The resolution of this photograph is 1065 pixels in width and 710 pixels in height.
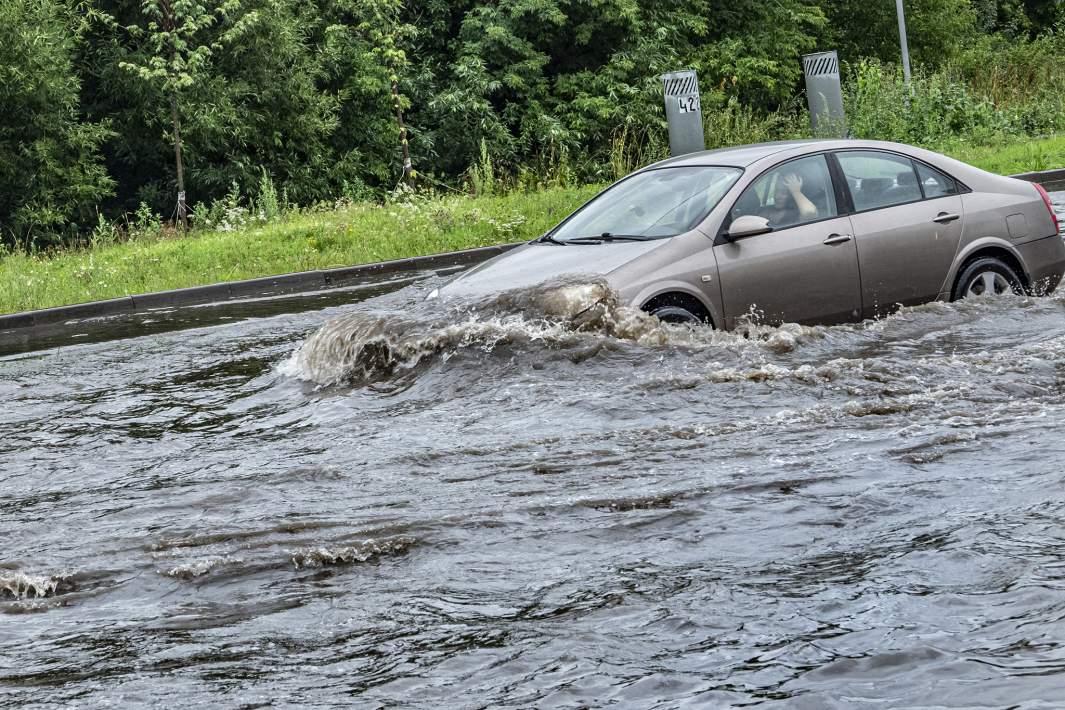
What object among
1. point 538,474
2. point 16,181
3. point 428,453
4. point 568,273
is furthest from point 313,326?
point 16,181

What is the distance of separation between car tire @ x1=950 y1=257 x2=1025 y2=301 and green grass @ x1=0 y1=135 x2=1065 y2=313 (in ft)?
33.9

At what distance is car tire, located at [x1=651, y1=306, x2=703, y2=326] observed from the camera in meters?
8.14

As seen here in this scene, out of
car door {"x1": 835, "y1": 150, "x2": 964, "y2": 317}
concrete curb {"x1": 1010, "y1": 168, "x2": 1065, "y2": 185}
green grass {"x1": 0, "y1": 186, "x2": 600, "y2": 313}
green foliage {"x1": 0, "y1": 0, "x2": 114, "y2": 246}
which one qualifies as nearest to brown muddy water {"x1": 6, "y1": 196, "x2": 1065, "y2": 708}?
car door {"x1": 835, "y1": 150, "x2": 964, "y2": 317}

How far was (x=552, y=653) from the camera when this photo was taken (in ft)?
13.2

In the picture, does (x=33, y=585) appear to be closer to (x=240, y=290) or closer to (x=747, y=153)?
(x=747, y=153)

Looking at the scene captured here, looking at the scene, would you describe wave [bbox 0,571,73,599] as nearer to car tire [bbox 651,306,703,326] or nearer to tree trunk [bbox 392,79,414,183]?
car tire [bbox 651,306,703,326]

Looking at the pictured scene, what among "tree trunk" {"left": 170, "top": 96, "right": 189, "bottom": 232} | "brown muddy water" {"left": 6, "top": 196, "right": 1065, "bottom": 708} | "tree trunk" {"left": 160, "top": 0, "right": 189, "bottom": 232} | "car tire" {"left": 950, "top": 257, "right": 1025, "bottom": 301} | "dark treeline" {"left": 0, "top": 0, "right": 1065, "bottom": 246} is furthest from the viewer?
"dark treeline" {"left": 0, "top": 0, "right": 1065, "bottom": 246}

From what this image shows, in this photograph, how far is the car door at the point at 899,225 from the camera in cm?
886

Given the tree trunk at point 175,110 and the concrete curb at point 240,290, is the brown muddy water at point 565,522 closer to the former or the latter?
the concrete curb at point 240,290

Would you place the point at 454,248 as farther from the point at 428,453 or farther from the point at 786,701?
the point at 786,701

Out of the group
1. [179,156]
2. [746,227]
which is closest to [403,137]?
[179,156]

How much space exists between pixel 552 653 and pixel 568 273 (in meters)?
4.56

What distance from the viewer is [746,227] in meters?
8.38

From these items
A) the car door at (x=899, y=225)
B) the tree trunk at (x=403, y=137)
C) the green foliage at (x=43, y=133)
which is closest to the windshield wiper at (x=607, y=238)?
the car door at (x=899, y=225)
